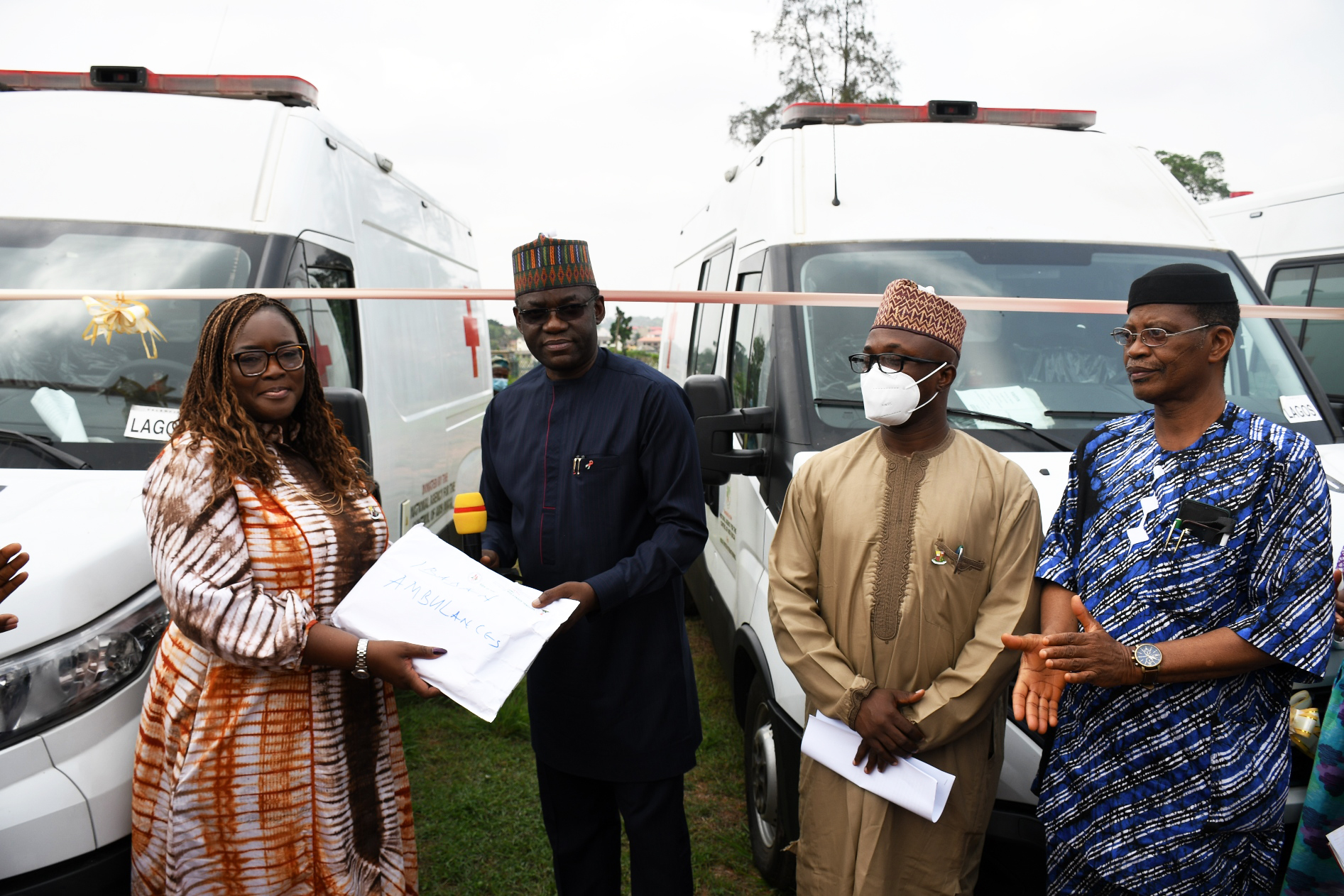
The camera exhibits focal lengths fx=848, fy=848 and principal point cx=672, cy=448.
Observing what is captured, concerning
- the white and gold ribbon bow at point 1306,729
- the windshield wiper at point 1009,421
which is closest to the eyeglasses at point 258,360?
the windshield wiper at point 1009,421

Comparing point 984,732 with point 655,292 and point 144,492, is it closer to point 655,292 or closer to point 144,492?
point 144,492

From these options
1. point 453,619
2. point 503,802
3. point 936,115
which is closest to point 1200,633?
point 453,619

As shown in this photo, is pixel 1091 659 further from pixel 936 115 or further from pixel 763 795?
pixel 936 115

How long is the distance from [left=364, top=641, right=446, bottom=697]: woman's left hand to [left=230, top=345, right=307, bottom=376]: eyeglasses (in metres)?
0.71

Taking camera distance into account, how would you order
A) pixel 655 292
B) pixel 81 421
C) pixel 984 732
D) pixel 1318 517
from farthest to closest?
pixel 655 292
pixel 81 421
pixel 984 732
pixel 1318 517

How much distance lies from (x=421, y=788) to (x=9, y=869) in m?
2.13

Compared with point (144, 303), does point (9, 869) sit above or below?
below

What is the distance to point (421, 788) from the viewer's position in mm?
3926

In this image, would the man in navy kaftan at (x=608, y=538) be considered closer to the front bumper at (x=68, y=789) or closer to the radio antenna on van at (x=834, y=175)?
the front bumper at (x=68, y=789)

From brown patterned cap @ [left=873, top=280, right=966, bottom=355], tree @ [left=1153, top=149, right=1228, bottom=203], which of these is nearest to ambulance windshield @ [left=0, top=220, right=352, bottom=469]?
brown patterned cap @ [left=873, top=280, right=966, bottom=355]

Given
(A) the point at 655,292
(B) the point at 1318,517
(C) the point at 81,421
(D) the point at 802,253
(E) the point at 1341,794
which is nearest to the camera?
(B) the point at 1318,517

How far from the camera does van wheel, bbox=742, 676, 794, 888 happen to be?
2998mm

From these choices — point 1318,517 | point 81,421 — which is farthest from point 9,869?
point 1318,517

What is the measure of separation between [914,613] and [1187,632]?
579 mm
